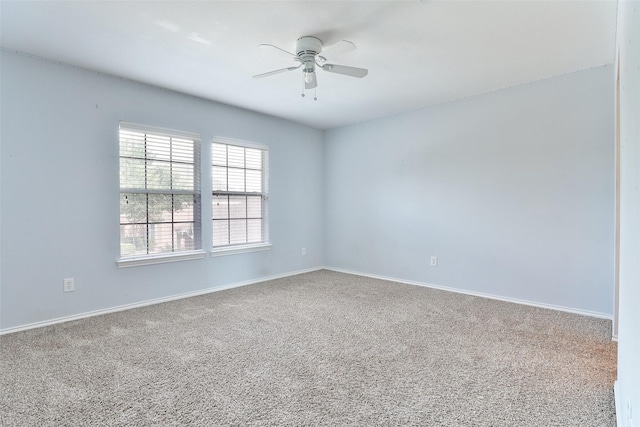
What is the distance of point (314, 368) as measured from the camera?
7.16 ft

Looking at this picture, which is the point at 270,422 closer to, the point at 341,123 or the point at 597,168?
the point at 597,168

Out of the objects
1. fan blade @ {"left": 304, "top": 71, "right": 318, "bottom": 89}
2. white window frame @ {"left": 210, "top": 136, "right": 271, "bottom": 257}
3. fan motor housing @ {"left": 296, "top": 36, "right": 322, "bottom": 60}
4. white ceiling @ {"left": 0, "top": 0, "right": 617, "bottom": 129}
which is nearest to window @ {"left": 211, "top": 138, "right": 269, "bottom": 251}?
white window frame @ {"left": 210, "top": 136, "right": 271, "bottom": 257}

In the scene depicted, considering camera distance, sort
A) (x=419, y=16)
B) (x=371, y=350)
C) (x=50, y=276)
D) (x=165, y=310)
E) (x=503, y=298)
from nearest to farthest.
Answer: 1. (x=419, y=16)
2. (x=371, y=350)
3. (x=50, y=276)
4. (x=165, y=310)
5. (x=503, y=298)

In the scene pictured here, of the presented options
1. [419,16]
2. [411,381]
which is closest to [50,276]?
[411,381]

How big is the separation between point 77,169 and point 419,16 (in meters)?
3.28

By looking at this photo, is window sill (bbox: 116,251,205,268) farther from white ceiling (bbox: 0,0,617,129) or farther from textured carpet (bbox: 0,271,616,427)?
white ceiling (bbox: 0,0,617,129)

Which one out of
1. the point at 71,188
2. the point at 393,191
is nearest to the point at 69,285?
the point at 71,188

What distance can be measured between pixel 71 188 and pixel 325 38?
8.90 feet

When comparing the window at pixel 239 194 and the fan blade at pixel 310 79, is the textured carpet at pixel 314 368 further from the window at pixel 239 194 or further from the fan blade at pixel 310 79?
the fan blade at pixel 310 79

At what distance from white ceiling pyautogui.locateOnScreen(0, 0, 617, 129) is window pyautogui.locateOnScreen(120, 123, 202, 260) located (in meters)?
0.65

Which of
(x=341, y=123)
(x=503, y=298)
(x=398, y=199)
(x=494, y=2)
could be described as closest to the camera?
(x=494, y=2)

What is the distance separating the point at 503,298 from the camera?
3.76 metres

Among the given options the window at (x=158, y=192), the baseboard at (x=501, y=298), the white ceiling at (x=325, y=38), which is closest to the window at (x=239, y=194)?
the window at (x=158, y=192)

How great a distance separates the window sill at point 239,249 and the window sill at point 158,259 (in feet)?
0.66
